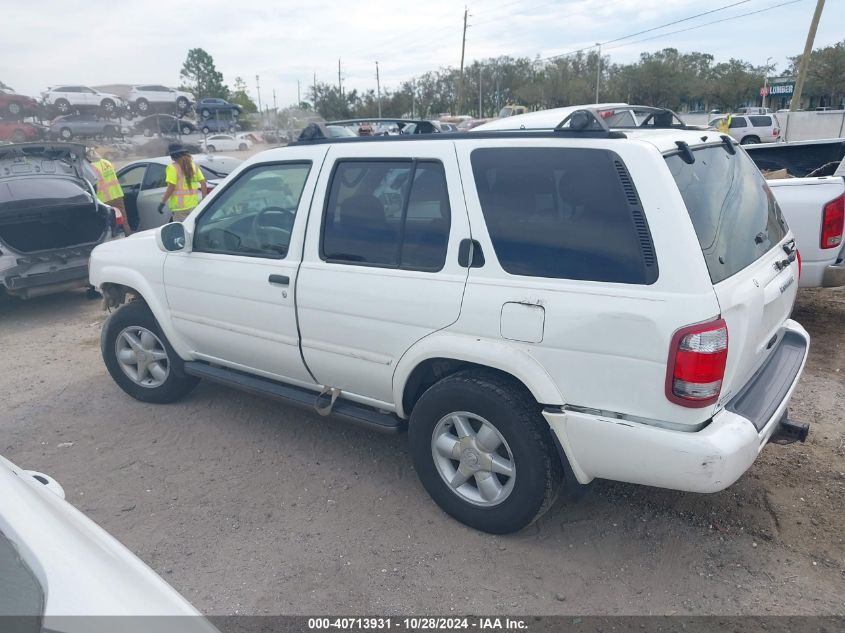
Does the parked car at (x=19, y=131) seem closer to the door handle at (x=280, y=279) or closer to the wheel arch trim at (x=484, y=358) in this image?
the door handle at (x=280, y=279)

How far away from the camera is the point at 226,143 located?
114 ft

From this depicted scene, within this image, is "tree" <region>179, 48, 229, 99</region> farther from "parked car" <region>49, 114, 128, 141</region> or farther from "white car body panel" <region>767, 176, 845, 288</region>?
"white car body panel" <region>767, 176, 845, 288</region>

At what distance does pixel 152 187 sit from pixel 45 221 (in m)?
2.45

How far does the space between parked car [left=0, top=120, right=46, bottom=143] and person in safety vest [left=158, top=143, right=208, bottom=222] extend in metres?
21.5

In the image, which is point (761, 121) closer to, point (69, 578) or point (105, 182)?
point (105, 182)

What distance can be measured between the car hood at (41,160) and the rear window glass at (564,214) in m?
6.99

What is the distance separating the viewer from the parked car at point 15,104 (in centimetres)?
2652

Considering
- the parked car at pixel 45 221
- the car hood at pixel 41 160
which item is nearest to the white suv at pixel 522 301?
the parked car at pixel 45 221

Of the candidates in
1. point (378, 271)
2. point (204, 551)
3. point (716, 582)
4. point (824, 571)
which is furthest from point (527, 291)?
point (204, 551)

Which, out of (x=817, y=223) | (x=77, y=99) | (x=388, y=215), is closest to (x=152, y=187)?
(x=388, y=215)

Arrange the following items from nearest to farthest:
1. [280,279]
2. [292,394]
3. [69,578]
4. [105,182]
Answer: [69,578] → [280,279] → [292,394] → [105,182]

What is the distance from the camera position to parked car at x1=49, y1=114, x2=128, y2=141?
28011mm

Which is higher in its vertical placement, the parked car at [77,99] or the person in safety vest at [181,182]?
the parked car at [77,99]

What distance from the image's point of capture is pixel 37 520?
1767 millimetres
